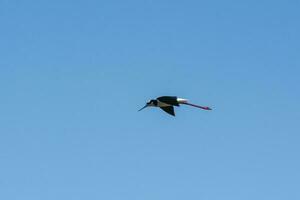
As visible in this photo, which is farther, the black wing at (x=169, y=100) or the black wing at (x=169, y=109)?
the black wing at (x=169, y=109)

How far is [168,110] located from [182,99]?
4.72 m

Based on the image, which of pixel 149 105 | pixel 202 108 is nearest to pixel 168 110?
pixel 149 105

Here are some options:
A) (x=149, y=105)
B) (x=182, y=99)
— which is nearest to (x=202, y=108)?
(x=182, y=99)

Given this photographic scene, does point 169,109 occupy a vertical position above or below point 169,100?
below

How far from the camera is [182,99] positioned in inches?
2630

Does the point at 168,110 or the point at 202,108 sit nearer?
the point at 202,108

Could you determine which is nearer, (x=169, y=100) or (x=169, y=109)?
(x=169, y=100)

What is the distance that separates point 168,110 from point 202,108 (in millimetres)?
9258

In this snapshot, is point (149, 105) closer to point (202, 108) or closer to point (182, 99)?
→ point (182, 99)

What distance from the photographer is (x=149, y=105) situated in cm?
6812

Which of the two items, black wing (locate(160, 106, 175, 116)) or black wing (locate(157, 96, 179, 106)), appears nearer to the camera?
black wing (locate(157, 96, 179, 106))

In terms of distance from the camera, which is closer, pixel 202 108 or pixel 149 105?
pixel 202 108

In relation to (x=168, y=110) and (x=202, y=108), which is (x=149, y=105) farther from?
(x=202, y=108)
